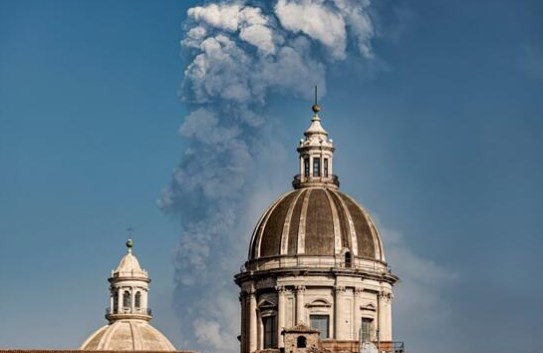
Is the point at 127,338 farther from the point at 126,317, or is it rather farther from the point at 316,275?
the point at 316,275

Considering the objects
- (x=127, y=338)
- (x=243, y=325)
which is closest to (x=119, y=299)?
(x=127, y=338)

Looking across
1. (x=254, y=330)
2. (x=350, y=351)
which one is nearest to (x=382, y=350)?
(x=350, y=351)

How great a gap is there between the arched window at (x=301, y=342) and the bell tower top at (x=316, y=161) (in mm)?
19844

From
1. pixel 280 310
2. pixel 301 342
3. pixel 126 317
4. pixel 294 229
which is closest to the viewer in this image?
pixel 301 342

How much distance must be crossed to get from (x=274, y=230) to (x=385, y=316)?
1094 cm

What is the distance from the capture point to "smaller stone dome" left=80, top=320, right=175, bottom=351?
182875mm

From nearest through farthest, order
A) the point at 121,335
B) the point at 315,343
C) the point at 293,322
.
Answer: the point at 315,343 → the point at 293,322 → the point at 121,335

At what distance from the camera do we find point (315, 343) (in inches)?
6186

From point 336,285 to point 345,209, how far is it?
6315mm

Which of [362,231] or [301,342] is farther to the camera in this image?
[362,231]

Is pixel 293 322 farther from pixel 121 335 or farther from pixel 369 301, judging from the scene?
pixel 121 335

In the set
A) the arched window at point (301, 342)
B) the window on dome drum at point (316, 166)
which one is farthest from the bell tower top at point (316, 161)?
the arched window at point (301, 342)

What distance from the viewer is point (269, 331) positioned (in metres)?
170

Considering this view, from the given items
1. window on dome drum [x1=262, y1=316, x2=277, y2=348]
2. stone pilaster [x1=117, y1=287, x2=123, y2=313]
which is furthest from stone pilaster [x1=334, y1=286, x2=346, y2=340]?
stone pilaster [x1=117, y1=287, x2=123, y2=313]
